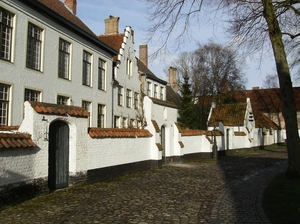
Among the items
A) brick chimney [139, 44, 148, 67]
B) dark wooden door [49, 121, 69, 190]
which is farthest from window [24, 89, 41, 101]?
brick chimney [139, 44, 148, 67]

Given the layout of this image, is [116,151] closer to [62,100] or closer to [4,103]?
[4,103]

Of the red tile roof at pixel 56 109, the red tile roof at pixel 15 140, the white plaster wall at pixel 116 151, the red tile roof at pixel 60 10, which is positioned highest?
the red tile roof at pixel 60 10

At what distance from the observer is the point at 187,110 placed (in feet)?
122

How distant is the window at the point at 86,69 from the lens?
18547 mm

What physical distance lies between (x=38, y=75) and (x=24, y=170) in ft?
24.8

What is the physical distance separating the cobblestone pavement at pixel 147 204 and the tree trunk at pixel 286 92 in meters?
1.34

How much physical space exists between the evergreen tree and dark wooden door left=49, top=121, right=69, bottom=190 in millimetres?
28240

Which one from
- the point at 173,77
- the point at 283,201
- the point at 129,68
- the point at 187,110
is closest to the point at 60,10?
the point at 129,68

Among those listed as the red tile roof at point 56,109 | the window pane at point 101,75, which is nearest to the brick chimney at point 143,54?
the window pane at point 101,75

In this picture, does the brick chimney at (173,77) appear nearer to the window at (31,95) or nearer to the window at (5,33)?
the window at (31,95)

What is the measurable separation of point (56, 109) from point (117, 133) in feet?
12.5

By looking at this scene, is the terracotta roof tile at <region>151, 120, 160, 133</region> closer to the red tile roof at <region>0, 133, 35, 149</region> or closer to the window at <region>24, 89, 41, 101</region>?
the window at <region>24, 89, 41, 101</region>

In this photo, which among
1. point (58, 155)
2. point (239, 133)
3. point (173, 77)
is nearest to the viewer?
point (58, 155)

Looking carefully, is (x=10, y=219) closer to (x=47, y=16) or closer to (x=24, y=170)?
(x=24, y=170)
